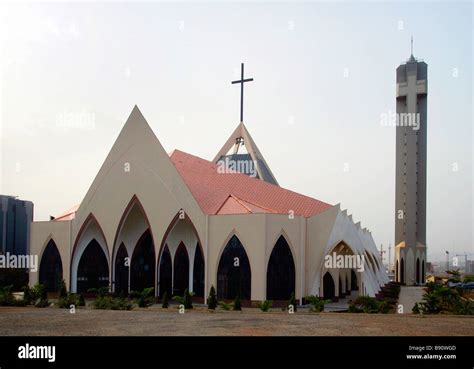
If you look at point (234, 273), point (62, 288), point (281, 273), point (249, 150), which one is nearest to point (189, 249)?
point (234, 273)

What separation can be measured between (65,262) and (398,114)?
169 feet

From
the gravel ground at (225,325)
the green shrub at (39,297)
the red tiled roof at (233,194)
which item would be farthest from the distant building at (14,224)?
the gravel ground at (225,325)

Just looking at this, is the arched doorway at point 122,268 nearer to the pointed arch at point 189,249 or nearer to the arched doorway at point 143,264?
the arched doorway at point 143,264

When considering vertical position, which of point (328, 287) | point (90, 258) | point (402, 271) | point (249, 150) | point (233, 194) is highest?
point (249, 150)

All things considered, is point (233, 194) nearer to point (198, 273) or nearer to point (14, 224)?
point (198, 273)

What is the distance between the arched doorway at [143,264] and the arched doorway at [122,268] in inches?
16.0

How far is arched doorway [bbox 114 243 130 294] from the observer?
34.2m

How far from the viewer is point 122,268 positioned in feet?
113

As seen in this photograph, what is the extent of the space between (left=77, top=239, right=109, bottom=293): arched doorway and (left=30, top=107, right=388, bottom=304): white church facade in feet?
0.22

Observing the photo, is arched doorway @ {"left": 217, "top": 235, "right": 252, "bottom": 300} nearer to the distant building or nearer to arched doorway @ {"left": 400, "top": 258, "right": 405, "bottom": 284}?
the distant building

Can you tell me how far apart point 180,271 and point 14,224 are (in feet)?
114

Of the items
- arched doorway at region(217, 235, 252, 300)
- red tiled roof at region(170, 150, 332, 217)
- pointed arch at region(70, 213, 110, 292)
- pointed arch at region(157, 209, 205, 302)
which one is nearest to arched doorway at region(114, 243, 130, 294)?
pointed arch at region(70, 213, 110, 292)
